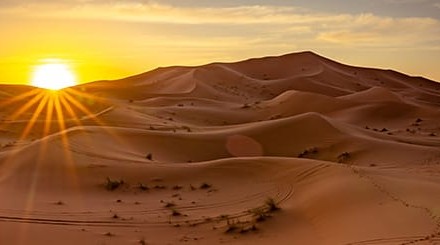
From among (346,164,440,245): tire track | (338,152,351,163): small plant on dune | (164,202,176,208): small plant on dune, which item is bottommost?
(346,164,440,245): tire track

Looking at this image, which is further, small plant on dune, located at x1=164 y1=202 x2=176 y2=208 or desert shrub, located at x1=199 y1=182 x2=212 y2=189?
desert shrub, located at x1=199 y1=182 x2=212 y2=189

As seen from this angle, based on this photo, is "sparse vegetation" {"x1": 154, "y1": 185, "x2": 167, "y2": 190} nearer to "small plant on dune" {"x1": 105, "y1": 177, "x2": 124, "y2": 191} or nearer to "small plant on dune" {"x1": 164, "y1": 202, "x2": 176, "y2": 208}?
"small plant on dune" {"x1": 105, "y1": 177, "x2": 124, "y2": 191}

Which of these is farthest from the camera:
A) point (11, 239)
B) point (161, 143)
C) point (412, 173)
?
point (161, 143)

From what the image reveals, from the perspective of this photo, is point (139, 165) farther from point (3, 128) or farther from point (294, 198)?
point (3, 128)

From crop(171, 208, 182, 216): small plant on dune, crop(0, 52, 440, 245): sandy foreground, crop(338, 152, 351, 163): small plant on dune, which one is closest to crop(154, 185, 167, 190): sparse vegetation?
crop(0, 52, 440, 245): sandy foreground

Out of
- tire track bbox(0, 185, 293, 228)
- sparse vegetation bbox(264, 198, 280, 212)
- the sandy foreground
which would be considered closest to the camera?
the sandy foreground

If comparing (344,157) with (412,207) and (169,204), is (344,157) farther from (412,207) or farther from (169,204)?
(412,207)

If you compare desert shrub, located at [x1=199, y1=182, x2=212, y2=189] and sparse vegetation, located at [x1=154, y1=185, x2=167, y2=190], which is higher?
sparse vegetation, located at [x1=154, y1=185, x2=167, y2=190]

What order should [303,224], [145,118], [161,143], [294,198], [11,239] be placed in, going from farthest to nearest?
1. [145,118]
2. [161,143]
3. [294,198]
4. [303,224]
5. [11,239]

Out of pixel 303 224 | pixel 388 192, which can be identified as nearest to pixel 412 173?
pixel 388 192

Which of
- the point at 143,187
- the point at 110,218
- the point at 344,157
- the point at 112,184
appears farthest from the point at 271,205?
the point at 344,157

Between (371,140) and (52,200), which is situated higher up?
(371,140)
